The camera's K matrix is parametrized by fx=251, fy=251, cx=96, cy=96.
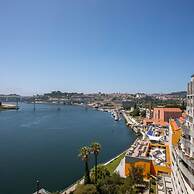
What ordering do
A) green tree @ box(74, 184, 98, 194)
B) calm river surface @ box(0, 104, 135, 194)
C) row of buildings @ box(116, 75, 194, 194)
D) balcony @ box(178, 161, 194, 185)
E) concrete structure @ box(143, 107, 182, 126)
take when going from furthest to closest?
concrete structure @ box(143, 107, 182, 126), calm river surface @ box(0, 104, 135, 194), green tree @ box(74, 184, 98, 194), row of buildings @ box(116, 75, 194, 194), balcony @ box(178, 161, 194, 185)

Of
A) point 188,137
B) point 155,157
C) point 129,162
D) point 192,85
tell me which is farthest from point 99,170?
point 192,85

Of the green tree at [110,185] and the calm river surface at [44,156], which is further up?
the green tree at [110,185]

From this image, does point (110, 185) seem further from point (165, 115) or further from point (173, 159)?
point (165, 115)

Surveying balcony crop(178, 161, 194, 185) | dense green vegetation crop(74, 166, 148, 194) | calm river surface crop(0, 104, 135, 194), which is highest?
balcony crop(178, 161, 194, 185)

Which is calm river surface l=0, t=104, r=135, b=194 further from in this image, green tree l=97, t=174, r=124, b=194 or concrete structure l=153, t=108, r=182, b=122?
concrete structure l=153, t=108, r=182, b=122

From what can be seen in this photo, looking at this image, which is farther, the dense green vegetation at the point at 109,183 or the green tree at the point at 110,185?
the green tree at the point at 110,185

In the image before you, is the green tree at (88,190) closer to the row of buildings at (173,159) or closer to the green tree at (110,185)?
the green tree at (110,185)

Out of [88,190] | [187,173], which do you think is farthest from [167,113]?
[187,173]

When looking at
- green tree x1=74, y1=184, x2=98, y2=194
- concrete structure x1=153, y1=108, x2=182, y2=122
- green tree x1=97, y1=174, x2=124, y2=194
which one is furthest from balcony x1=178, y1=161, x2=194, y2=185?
concrete structure x1=153, y1=108, x2=182, y2=122

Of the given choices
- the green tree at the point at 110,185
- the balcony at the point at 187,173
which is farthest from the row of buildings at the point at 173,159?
the green tree at the point at 110,185
